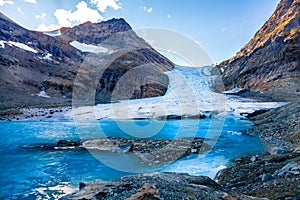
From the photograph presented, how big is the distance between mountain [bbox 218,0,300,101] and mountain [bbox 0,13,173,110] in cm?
2007

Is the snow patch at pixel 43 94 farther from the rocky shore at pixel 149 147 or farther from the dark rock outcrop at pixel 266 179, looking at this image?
the dark rock outcrop at pixel 266 179

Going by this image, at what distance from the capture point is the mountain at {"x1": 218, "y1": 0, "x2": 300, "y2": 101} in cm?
4488

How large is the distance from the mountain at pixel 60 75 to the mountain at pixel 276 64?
2007 centimetres

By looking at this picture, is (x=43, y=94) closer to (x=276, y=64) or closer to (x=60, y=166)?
(x=60, y=166)

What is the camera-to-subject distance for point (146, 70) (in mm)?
68500

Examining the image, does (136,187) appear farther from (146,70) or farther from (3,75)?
(146,70)

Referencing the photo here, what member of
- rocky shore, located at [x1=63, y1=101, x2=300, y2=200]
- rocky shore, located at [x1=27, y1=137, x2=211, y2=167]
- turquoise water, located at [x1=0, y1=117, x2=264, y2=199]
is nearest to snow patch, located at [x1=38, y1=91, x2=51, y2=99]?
turquoise water, located at [x1=0, y1=117, x2=264, y2=199]

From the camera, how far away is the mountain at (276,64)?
44875mm

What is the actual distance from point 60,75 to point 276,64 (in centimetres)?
5147

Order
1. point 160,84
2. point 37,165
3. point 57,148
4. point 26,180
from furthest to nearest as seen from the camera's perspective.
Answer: point 160,84
point 57,148
point 37,165
point 26,180

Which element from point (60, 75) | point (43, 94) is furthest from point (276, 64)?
point (60, 75)

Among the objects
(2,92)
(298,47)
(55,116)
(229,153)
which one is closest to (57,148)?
(229,153)

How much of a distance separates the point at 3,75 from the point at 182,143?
172 feet

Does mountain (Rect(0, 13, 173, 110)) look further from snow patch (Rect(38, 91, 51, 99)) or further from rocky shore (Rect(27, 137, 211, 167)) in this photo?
rocky shore (Rect(27, 137, 211, 167))
